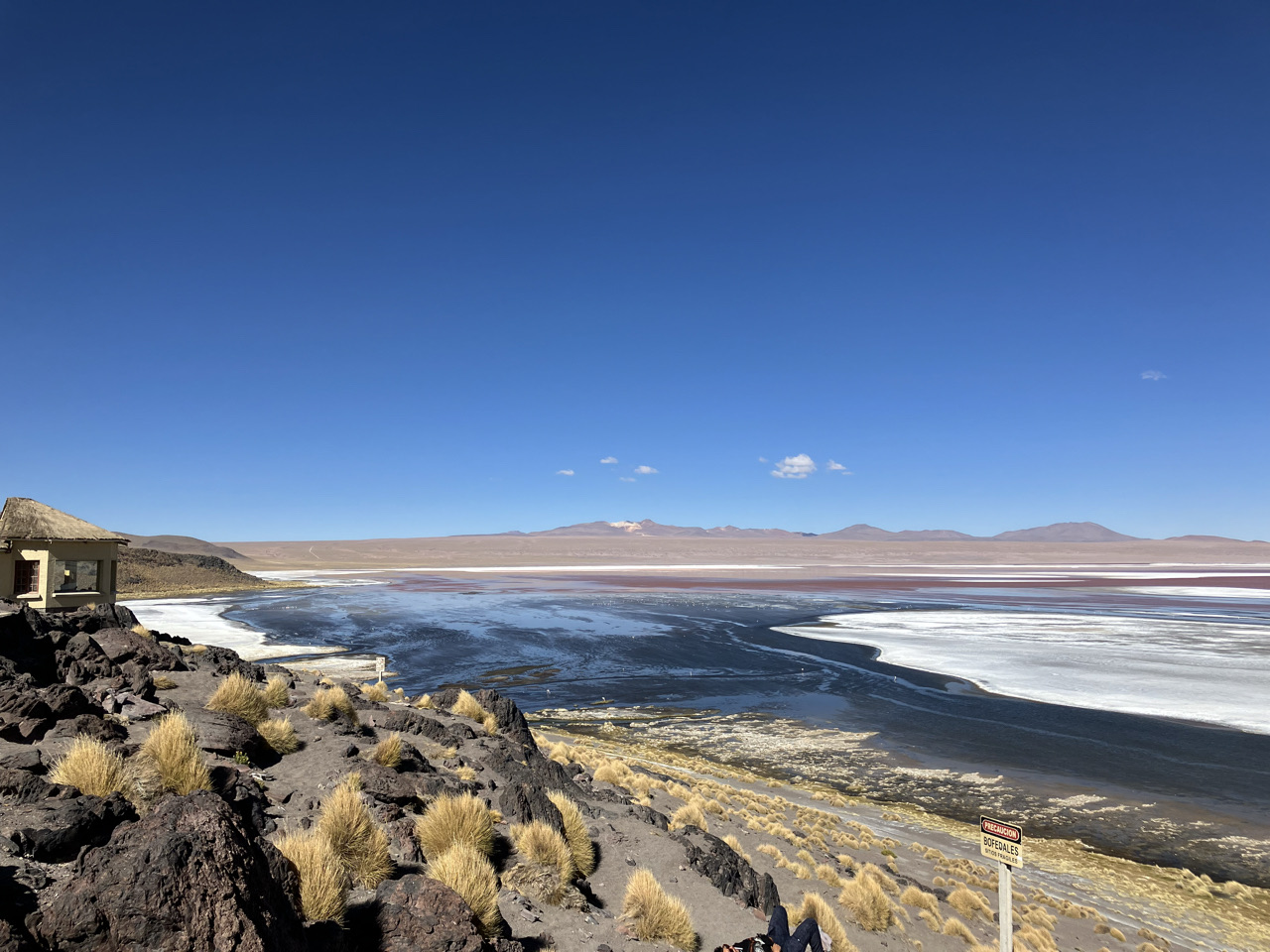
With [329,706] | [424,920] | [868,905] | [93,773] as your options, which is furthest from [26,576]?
[868,905]

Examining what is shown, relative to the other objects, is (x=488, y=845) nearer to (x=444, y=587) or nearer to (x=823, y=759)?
(x=823, y=759)

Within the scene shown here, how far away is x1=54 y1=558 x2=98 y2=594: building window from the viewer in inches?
591

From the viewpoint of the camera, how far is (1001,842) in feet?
22.9

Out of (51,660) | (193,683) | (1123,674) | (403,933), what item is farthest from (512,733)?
(1123,674)

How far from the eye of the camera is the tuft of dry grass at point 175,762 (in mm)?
6293

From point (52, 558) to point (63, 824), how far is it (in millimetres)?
12690

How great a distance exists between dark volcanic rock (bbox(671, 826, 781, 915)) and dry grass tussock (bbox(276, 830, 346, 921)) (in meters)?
5.20

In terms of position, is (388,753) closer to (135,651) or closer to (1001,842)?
(135,651)

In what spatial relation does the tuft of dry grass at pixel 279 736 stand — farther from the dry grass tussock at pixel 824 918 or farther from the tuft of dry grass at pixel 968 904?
the tuft of dry grass at pixel 968 904

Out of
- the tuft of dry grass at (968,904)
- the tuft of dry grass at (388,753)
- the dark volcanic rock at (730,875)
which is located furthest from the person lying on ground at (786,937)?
the tuft of dry grass at (968,904)

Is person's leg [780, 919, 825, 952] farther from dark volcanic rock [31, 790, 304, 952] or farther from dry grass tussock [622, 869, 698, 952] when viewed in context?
dark volcanic rock [31, 790, 304, 952]

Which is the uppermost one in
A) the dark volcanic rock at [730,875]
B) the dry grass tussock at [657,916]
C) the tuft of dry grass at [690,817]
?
the dry grass tussock at [657,916]

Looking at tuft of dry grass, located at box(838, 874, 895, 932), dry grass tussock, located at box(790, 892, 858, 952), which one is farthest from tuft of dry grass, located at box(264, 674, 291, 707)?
tuft of dry grass, located at box(838, 874, 895, 932)

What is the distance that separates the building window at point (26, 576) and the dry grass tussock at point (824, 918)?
15.7 m
